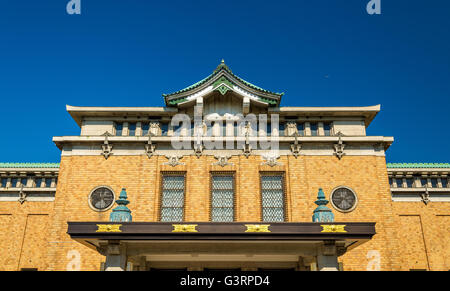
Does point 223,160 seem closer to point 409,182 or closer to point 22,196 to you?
point 409,182

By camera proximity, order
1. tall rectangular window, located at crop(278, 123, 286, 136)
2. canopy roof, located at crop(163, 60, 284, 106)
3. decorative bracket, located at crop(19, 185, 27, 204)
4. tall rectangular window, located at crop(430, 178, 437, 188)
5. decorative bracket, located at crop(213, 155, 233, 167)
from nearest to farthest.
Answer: decorative bracket, located at crop(213, 155, 233, 167) < canopy roof, located at crop(163, 60, 284, 106) < tall rectangular window, located at crop(278, 123, 286, 136) < tall rectangular window, located at crop(430, 178, 437, 188) < decorative bracket, located at crop(19, 185, 27, 204)

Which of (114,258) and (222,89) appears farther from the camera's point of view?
(222,89)

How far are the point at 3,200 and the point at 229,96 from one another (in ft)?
57.2

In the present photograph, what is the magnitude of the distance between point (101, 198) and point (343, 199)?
1265 cm

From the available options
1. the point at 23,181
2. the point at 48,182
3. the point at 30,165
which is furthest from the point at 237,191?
the point at 23,181

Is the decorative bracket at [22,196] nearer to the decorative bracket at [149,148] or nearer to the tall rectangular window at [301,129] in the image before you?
the decorative bracket at [149,148]

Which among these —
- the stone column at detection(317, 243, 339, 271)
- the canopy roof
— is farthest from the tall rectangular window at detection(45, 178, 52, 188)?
the stone column at detection(317, 243, 339, 271)

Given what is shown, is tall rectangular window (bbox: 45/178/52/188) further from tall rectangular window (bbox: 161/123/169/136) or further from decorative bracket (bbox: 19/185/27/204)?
tall rectangular window (bbox: 161/123/169/136)

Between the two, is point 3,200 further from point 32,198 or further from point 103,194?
point 103,194

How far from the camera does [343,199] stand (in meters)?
20.5

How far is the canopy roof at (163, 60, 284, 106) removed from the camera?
72.1 feet

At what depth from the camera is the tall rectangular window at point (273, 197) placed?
20.4 metres

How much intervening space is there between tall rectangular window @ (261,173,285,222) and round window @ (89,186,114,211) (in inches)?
314
